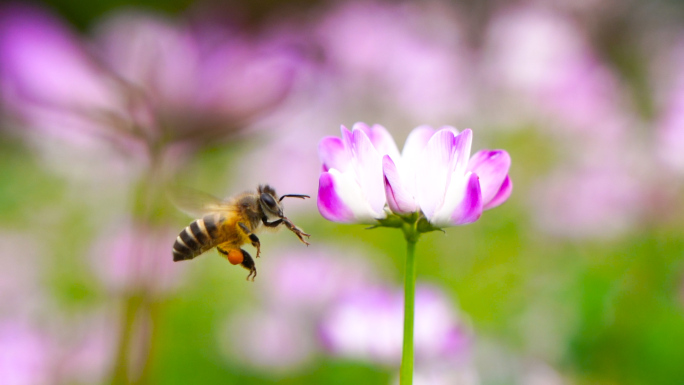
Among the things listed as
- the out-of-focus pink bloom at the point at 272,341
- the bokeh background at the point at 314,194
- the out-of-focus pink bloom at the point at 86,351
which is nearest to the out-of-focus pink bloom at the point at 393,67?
the bokeh background at the point at 314,194

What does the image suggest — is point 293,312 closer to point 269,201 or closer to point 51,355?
point 51,355

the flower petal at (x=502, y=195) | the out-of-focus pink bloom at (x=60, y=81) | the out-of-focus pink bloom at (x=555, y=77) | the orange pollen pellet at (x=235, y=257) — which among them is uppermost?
the out-of-focus pink bloom at (x=555, y=77)

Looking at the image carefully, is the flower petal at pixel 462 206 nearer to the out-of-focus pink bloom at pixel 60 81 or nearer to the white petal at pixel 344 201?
the white petal at pixel 344 201

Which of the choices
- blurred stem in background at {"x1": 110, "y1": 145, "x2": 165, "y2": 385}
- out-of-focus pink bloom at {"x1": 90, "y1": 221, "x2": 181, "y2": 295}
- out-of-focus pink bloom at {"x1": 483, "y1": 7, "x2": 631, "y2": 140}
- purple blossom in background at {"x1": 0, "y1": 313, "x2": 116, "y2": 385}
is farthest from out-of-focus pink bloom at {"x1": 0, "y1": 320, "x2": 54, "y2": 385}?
out-of-focus pink bloom at {"x1": 483, "y1": 7, "x2": 631, "y2": 140}

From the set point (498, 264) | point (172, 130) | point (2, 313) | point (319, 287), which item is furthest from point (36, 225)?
point (172, 130)

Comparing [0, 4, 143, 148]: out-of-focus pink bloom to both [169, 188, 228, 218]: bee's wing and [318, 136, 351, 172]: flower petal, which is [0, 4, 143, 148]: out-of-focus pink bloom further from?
[318, 136, 351, 172]: flower petal
